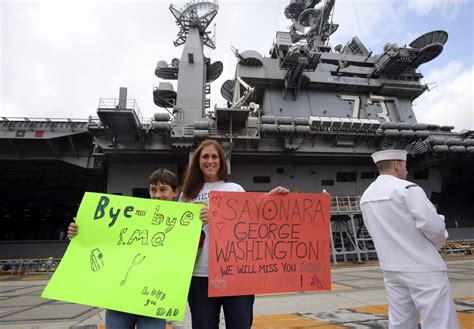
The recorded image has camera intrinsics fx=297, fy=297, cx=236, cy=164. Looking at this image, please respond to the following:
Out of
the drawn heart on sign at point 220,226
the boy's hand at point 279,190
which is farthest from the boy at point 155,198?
the boy's hand at point 279,190

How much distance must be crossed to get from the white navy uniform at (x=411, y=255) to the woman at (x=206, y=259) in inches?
35.4

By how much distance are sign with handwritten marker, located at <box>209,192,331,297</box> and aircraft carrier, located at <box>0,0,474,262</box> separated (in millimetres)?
14376

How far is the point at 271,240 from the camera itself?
263 cm

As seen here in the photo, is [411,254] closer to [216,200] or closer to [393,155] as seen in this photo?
[393,155]

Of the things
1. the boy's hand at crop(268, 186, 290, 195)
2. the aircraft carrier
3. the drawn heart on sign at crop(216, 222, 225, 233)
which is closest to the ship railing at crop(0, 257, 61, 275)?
the aircraft carrier

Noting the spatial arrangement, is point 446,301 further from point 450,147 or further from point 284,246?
point 450,147

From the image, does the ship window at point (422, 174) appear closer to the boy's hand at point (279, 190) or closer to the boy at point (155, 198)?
the boy's hand at point (279, 190)

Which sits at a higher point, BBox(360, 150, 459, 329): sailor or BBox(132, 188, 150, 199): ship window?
BBox(132, 188, 150, 199): ship window

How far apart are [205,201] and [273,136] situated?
54.2 feet

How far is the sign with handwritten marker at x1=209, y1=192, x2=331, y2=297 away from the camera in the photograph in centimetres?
242

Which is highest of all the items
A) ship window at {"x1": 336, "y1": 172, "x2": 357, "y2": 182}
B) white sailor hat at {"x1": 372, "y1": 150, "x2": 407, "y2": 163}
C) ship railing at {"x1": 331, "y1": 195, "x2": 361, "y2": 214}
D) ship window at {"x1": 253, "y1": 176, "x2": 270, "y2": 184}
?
ship window at {"x1": 336, "y1": 172, "x2": 357, "y2": 182}

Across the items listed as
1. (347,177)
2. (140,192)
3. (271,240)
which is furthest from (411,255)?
(347,177)

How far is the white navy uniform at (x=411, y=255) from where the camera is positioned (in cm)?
218

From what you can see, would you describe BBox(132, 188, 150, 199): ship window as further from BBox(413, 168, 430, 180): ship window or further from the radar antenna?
BBox(413, 168, 430, 180): ship window
